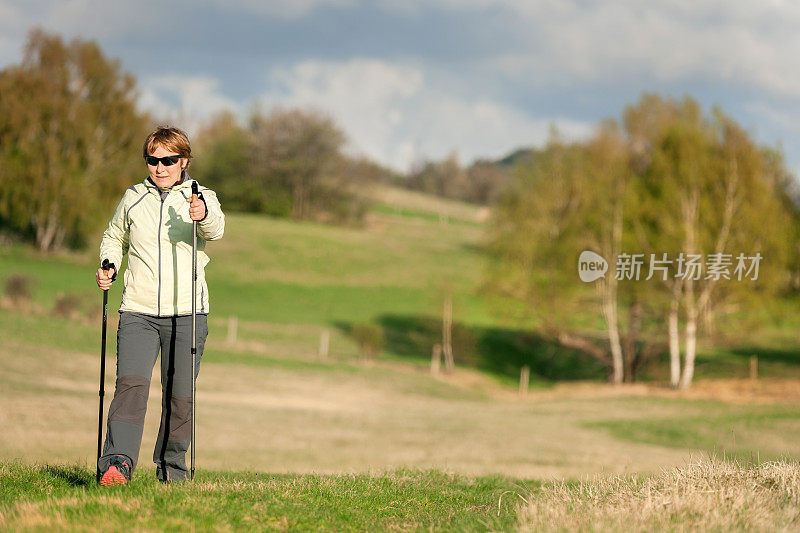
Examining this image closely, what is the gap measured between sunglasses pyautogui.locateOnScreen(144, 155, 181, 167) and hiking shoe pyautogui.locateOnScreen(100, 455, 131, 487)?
87.0 inches

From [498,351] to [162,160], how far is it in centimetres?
4542

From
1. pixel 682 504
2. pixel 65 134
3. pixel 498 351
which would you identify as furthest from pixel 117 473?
pixel 65 134

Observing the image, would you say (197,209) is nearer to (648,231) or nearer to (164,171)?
(164,171)

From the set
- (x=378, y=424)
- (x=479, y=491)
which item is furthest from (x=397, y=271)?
(x=479, y=491)

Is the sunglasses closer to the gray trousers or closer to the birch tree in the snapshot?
the gray trousers

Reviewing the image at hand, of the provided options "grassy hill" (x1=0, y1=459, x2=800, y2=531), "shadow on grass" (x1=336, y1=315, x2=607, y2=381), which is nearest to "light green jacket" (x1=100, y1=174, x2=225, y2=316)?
"grassy hill" (x1=0, y1=459, x2=800, y2=531)

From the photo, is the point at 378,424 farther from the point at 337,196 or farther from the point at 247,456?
the point at 337,196

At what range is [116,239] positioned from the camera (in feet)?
20.1

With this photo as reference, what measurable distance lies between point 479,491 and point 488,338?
45882 mm

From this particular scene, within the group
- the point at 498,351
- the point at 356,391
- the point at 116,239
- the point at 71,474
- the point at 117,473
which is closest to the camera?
the point at 117,473

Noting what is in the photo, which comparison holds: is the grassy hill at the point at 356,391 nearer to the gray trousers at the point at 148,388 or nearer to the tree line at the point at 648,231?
the tree line at the point at 648,231

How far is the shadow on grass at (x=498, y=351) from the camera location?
152 ft

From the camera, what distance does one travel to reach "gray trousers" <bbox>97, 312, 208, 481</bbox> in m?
5.76

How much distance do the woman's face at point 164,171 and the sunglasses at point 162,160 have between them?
2 centimetres
